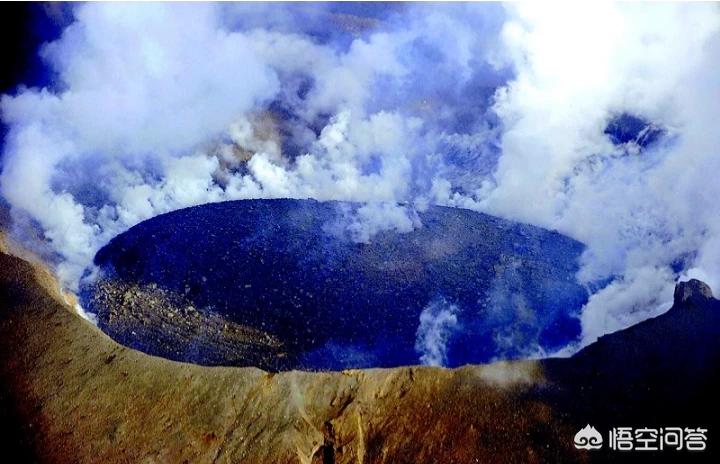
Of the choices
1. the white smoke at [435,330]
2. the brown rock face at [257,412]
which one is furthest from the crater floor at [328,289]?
the brown rock face at [257,412]

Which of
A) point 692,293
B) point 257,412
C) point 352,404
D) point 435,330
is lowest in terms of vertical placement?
point 257,412

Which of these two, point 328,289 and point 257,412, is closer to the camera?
point 257,412

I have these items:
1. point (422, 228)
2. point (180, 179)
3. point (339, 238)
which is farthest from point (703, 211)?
point (180, 179)

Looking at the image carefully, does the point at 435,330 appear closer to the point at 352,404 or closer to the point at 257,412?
the point at 352,404

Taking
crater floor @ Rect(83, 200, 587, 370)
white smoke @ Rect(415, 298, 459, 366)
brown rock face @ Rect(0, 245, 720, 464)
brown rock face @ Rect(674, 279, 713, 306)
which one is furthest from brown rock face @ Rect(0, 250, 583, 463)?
brown rock face @ Rect(674, 279, 713, 306)

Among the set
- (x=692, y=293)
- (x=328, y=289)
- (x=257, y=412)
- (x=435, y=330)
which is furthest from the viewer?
(x=328, y=289)

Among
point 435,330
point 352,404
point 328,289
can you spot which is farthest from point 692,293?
point 328,289

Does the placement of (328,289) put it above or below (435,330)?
above

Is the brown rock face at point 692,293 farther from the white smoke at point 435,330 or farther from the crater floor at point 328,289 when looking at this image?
the white smoke at point 435,330
